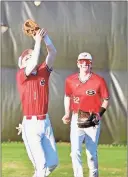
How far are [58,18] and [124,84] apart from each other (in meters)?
1.72

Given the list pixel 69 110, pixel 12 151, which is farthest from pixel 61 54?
pixel 69 110

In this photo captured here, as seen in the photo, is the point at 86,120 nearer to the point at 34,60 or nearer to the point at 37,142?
the point at 37,142

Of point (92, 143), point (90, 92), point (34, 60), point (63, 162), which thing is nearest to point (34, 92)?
point (34, 60)

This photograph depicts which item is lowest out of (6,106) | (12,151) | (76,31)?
(12,151)

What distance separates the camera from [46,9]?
412 inches

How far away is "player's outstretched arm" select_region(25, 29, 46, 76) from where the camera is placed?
629 cm

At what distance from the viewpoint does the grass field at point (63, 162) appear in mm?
8219

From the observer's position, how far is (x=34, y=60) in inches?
251

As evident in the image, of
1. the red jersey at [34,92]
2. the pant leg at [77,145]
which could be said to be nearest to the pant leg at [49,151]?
the red jersey at [34,92]

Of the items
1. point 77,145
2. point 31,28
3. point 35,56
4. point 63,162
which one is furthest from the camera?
point 63,162

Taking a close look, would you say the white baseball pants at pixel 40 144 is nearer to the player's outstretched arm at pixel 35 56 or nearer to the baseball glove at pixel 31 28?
the player's outstretched arm at pixel 35 56

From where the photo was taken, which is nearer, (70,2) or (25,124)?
(25,124)

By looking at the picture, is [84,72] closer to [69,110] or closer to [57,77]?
[69,110]

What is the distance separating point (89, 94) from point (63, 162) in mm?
2296
